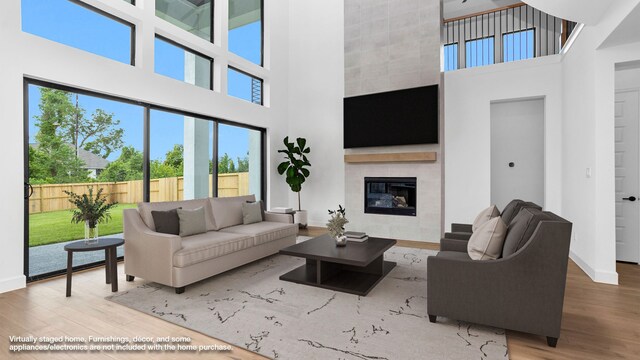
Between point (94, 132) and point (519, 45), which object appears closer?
point (94, 132)

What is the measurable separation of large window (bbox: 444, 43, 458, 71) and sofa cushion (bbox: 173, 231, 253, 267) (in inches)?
228

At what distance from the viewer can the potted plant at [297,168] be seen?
266 inches

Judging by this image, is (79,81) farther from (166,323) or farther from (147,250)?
(166,323)

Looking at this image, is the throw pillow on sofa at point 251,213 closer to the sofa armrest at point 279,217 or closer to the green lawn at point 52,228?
the sofa armrest at point 279,217

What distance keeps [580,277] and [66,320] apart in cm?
514

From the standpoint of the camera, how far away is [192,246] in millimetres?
3234

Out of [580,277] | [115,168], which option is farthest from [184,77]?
[580,277]

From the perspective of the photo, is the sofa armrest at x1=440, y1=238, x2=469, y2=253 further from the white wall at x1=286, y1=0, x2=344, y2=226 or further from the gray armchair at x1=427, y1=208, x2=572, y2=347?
the white wall at x1=286, y1=0, x2=344, y2=226

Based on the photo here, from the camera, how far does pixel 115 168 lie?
427cm

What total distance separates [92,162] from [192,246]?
6.62 ft

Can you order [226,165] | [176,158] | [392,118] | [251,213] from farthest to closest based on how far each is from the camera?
[226,165]
[392,118]
[176,158]
[251,213]

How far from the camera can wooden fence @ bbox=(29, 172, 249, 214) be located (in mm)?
3600

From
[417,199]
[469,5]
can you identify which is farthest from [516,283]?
[469,5]

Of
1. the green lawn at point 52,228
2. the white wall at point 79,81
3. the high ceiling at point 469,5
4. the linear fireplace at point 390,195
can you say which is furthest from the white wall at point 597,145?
the green lawn at point 52,228
